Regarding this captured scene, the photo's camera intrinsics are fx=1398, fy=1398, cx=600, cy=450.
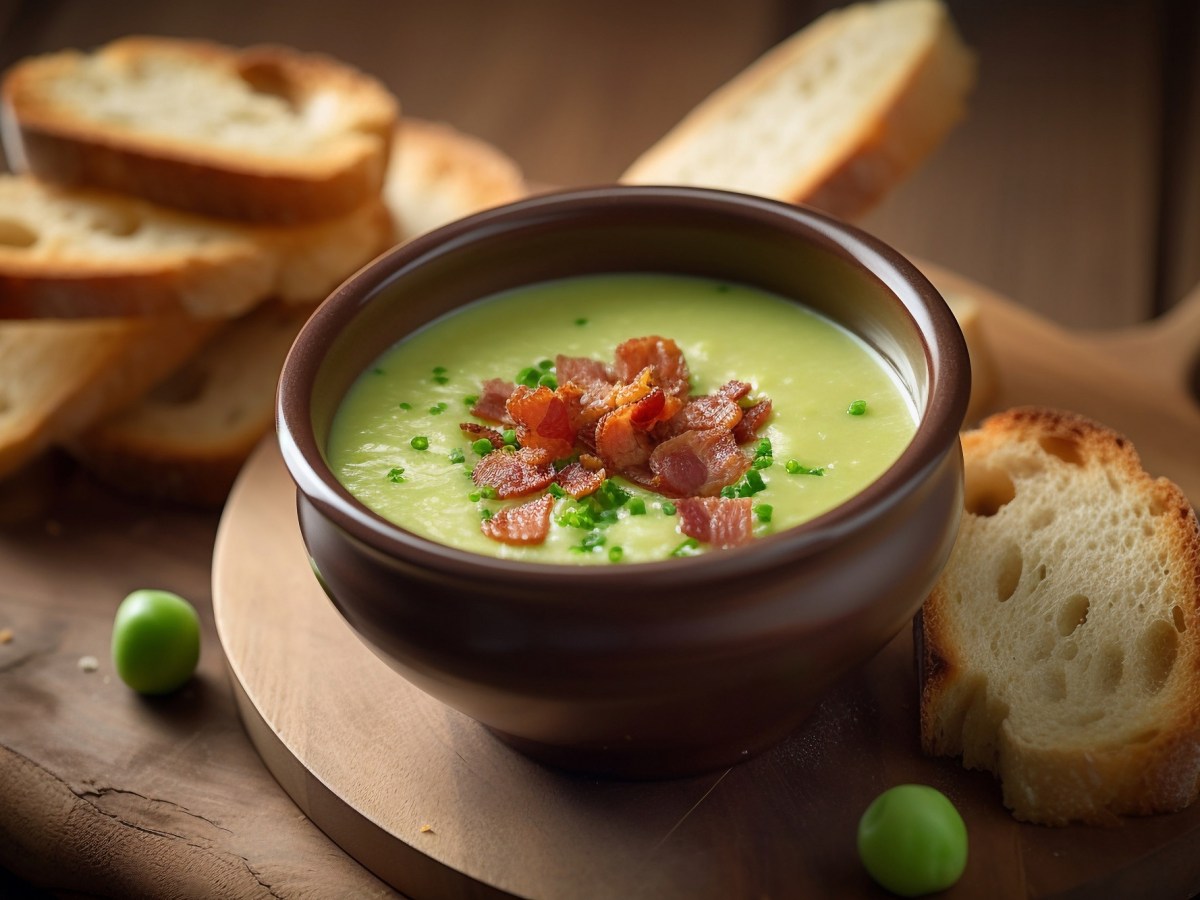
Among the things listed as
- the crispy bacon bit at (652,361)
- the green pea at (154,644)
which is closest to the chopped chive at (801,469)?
the crispy bacon bit at (652,361)

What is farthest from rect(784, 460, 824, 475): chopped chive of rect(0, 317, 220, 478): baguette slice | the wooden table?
rect(0, 317, 220, 478): baguette slice

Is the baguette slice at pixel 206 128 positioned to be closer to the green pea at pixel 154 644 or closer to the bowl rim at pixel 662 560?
the bowl rim at pixel 662 560

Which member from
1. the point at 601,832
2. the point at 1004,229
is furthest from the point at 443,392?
the point at 1004,229

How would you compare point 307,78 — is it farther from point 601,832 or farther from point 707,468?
point 601,832

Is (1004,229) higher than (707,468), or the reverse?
(707,468)

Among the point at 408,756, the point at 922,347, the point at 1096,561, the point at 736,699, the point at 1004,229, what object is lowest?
the point at 1004,229

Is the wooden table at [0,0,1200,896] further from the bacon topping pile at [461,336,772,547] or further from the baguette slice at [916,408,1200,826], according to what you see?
the baguette slice at [916,408,1200,826]
